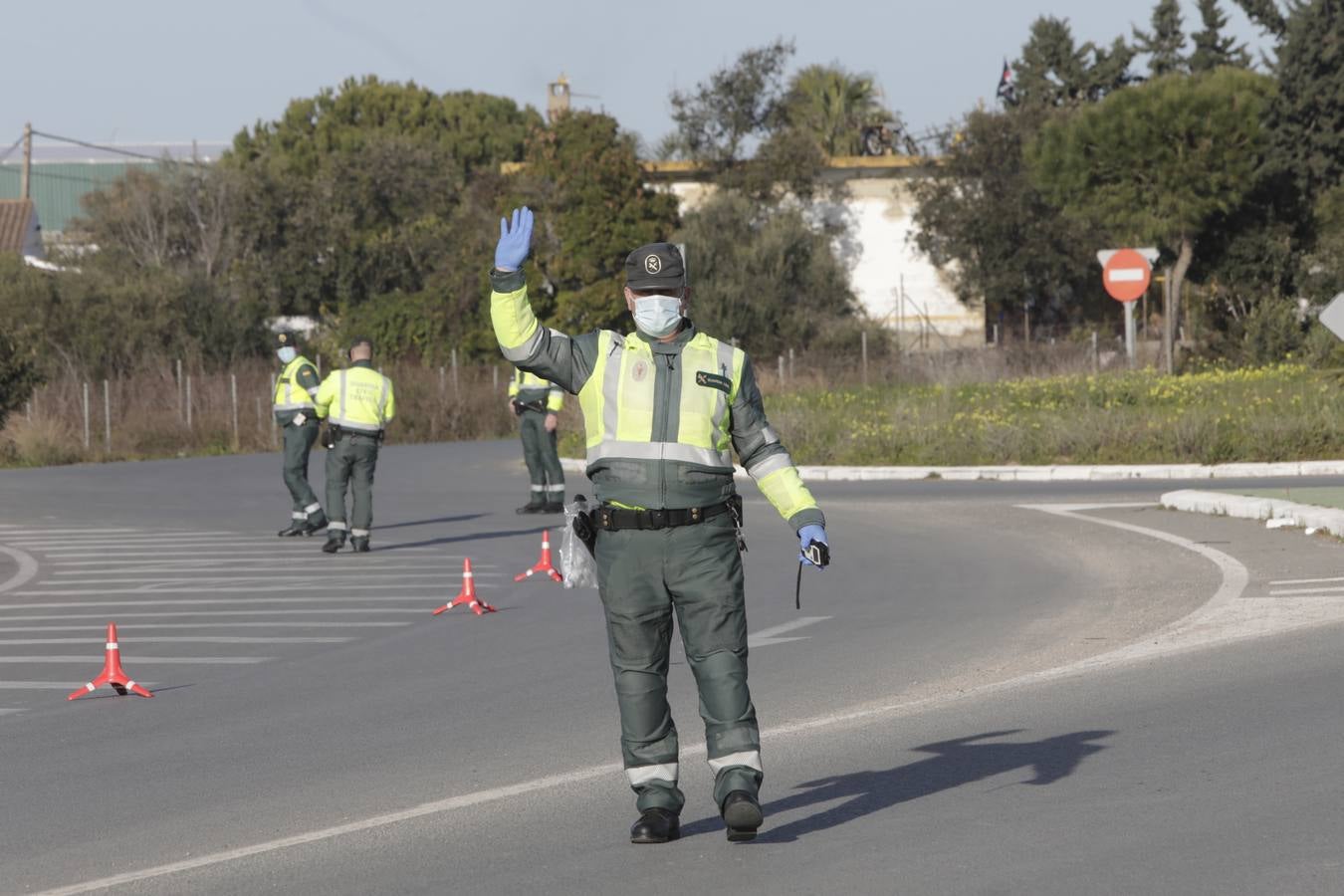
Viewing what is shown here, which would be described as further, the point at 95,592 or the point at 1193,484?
the point at 1193,484

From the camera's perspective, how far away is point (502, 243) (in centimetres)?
652

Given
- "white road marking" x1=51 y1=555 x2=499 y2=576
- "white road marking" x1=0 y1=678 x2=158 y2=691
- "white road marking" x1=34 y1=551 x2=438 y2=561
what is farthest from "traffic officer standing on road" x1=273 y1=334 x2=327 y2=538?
"white road marking" x1=0 y1=678 x2=158 y2=691

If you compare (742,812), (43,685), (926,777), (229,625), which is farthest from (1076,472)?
(742,812)

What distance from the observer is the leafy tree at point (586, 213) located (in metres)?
53.5

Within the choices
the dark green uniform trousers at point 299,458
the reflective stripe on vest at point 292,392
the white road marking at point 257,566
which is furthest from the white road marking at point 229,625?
the reflective stripe on vest at point 292,392

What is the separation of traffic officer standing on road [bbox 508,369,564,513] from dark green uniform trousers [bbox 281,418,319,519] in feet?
8.31

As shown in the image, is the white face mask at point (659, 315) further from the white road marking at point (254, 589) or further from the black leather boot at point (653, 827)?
the white road marking at point (254, 589)

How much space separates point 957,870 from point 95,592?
36.2 ft

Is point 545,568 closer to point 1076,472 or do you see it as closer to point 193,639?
point 193,639

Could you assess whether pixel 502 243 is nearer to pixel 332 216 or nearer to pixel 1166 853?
pixel 1166 853

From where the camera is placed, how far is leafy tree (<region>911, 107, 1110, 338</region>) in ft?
183

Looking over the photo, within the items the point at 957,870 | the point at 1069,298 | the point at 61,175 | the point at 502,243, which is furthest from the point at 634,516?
the point at 61,175

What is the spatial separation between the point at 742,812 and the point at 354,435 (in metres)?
12.0

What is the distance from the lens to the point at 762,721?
886 centimetres
